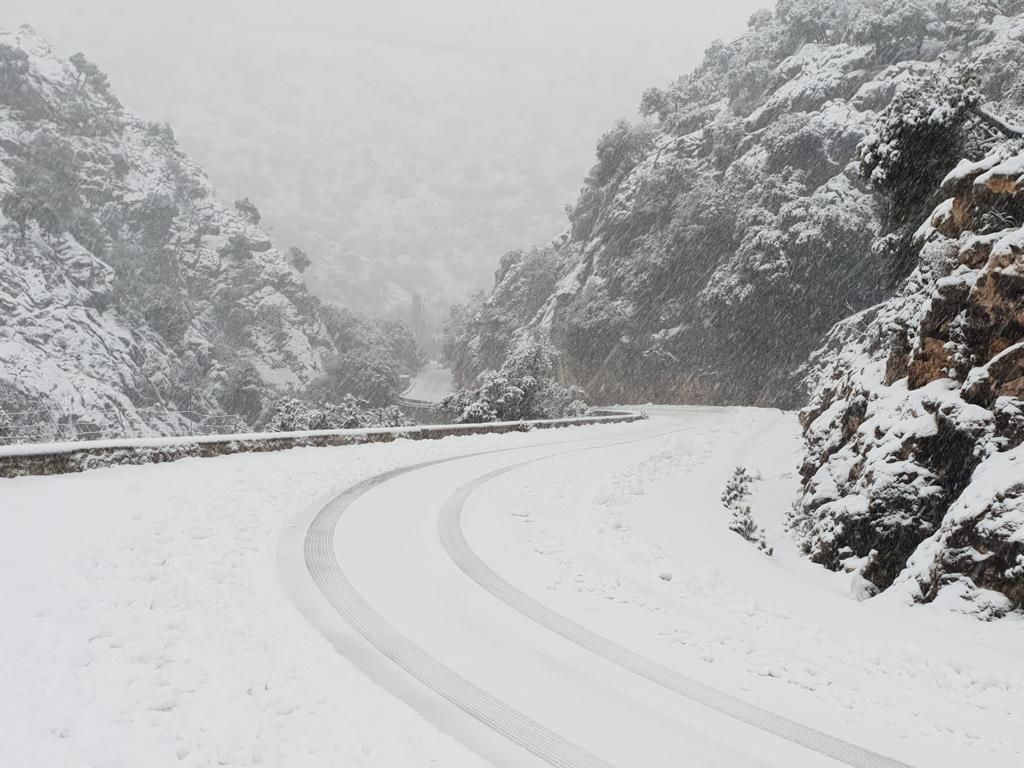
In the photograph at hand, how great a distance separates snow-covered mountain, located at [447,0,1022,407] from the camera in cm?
4272

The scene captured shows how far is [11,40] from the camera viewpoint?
262 feet

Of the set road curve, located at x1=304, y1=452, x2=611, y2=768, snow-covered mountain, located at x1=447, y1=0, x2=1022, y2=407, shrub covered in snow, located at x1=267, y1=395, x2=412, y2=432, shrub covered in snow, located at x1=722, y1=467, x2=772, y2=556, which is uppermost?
snow-covered mountain, located at x1=447, y1=0, x2=1022, y2=407

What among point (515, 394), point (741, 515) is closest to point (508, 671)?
point (741, 515)

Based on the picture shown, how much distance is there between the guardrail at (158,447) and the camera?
12.1 metres

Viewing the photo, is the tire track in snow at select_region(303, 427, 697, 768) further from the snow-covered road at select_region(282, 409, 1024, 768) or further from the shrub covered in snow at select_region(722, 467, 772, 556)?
the shrub covered in snow at select_region(722, 467, 772, 556)

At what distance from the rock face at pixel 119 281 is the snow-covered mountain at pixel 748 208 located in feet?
110

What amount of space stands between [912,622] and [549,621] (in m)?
4.01

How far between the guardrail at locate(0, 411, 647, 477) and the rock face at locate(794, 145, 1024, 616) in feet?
43.1

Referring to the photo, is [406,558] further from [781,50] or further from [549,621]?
[781,50]

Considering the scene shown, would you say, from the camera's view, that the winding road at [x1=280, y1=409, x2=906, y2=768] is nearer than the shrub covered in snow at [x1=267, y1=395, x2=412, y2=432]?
Yes

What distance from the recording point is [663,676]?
5035mm

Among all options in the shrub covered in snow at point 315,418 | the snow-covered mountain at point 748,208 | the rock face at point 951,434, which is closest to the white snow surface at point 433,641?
the rock face at point 951,434

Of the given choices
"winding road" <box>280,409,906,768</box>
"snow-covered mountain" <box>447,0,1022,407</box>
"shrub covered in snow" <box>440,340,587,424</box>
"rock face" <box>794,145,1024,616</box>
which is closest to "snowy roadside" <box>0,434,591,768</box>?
"winding road" <box>280,409,906,768</box>

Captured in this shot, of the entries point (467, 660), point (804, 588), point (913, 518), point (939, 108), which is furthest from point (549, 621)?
point (939, 108)
